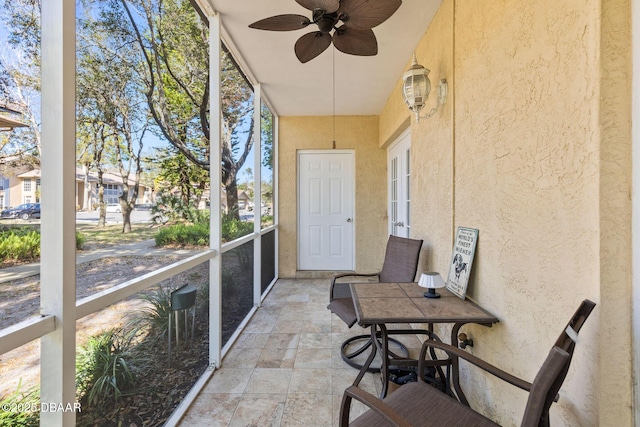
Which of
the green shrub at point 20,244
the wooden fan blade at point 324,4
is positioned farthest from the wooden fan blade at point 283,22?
the green shrub at point 20,244

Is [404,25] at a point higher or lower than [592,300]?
higher

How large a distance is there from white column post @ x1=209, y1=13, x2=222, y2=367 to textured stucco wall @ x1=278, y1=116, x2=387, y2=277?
2.42 meters

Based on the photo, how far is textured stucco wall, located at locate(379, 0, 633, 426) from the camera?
2.80ft

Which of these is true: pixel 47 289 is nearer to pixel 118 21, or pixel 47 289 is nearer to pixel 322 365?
pixel 118 21

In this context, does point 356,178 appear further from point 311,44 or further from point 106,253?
point 106,253

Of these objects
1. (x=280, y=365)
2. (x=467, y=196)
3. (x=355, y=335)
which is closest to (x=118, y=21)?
(x=467, y=196)

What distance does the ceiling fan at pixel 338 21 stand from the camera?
4.73 ft

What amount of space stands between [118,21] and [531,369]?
A: 96.2 inches

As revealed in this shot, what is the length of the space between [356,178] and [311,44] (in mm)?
2824

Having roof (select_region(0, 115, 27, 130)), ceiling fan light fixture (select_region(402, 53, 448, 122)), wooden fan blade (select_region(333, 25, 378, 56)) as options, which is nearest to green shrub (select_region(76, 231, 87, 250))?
roof (select_region(0, 115, 27, 130))

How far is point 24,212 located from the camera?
87 cm

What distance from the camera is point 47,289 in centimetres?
91

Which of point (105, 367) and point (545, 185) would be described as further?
point (105, 367)

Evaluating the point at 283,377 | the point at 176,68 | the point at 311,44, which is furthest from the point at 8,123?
the point at 283,377
